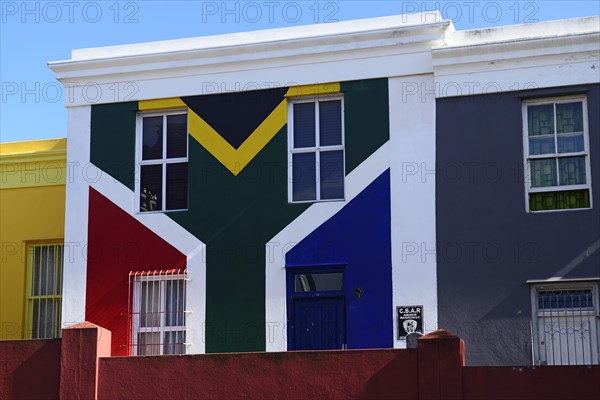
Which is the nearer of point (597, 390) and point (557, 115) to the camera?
point (597, 390)

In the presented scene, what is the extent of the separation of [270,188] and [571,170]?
16.3ft

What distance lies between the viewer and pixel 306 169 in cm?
1894

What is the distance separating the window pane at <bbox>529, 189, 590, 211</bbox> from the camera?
690 inches

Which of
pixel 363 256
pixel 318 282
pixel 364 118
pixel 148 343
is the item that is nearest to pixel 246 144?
pixel 364 118

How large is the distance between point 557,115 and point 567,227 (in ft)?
6.21

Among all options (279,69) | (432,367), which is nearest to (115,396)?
(432,367)

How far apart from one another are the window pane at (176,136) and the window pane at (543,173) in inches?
238

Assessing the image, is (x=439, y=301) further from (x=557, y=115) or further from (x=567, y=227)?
(x=557, y=115)

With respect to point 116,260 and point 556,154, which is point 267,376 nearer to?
point 116,260

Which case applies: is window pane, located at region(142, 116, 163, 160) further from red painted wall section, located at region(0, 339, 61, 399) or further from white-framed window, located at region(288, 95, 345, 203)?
red painted wall section, located at region(0, 339, 61, 399)

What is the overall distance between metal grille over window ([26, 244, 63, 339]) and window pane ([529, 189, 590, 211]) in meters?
9.22

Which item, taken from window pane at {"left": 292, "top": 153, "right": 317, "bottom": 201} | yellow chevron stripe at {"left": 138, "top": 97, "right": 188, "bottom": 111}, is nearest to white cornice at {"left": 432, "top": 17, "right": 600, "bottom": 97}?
window pane at {"left": 292, "top": 153, "right": 317, "bottom": 201}

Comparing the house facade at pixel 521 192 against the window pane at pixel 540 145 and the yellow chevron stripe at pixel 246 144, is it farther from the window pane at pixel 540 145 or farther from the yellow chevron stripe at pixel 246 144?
the yellow chevron stripe at pixel 246 144

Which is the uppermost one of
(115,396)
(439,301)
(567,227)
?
(567,227)
